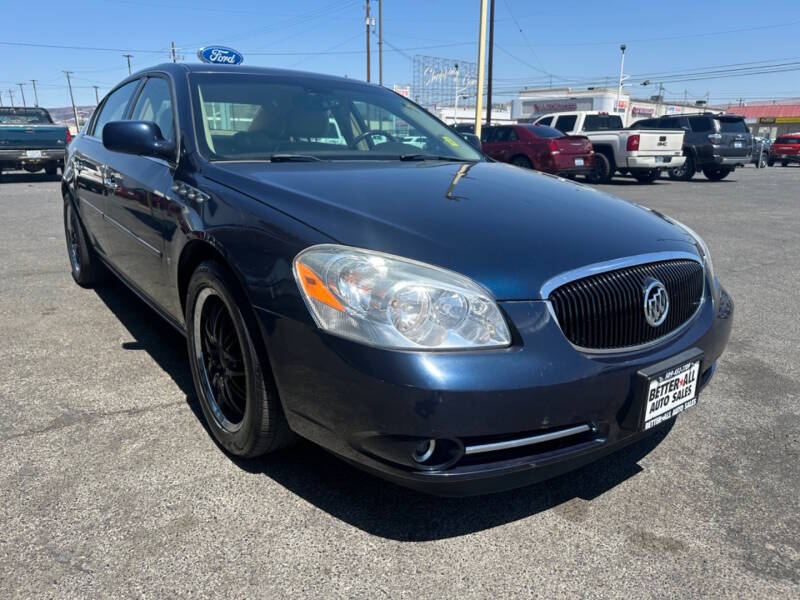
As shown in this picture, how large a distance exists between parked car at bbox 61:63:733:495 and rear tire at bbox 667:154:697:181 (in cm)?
1572

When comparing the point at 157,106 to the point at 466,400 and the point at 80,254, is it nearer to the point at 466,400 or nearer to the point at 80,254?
the point at 80,254

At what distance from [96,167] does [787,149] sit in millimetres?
33105

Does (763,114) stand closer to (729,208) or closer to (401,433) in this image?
(729,208)

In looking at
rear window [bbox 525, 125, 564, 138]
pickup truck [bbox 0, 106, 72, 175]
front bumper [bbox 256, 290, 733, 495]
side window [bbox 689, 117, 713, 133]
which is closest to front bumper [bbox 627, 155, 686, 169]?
side window [bbox 689, 117, 713, 133]

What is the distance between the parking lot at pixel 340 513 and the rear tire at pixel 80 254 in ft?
5.27

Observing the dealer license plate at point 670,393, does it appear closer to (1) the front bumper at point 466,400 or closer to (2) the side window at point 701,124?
(1) the front bumper at point 466,400

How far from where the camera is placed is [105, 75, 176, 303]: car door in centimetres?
282

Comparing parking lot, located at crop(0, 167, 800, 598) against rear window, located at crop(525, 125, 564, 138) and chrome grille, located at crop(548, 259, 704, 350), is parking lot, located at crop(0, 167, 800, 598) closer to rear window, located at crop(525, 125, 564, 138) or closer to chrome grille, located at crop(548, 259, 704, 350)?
chrome grille, located at crop(548, 259, 704, 350)

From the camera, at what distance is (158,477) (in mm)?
2273

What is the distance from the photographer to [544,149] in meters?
13.4

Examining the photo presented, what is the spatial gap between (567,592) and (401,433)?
672 mm

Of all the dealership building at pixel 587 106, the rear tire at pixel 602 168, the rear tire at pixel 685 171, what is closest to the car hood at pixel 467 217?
the rear tire at pixel 602 168

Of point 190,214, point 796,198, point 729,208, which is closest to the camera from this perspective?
point 190,214

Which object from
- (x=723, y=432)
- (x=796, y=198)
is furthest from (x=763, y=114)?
(x=723, y=432)
